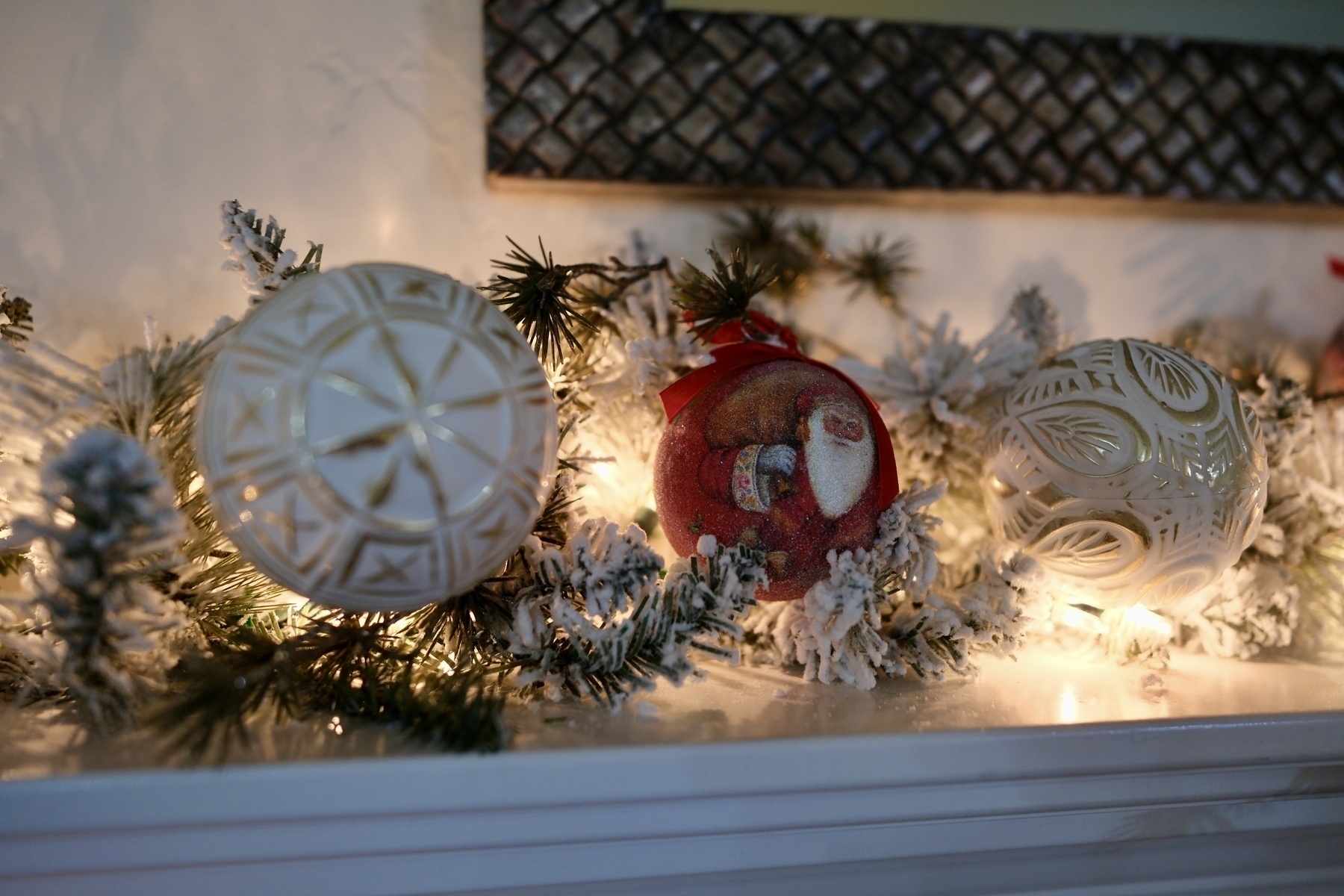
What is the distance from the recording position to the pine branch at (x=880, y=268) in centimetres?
79

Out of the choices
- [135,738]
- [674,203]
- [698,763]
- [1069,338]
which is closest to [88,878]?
[135,738]

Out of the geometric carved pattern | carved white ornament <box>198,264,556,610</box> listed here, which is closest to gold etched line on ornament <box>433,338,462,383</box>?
carved white ornament <box>198,264,556,610</box>

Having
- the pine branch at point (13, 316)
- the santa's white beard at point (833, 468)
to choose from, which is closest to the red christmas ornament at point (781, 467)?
the santa's white beard at point (833, 468)

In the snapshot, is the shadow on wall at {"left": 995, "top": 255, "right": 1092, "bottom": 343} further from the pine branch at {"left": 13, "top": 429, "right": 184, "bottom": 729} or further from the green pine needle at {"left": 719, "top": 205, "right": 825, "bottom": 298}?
the pine branch at {"left": 13, "top": 429, "right": 184, "bottom": 729}

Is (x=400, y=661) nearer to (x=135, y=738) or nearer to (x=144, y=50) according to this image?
(x=135, y=738)

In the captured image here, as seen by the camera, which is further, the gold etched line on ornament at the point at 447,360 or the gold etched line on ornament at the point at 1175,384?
the gold etched line on ornament at the point at 1175,384

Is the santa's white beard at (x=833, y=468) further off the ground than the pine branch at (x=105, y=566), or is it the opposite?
the santa's white beard at (x=833, y=468)

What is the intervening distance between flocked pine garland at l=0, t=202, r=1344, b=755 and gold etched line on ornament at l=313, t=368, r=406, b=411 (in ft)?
0.35

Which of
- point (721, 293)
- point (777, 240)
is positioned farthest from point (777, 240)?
point (721, 293)

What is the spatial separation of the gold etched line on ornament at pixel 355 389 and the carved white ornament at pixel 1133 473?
1.43ft

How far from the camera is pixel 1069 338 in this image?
0.76m

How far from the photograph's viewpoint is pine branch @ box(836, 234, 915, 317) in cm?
79

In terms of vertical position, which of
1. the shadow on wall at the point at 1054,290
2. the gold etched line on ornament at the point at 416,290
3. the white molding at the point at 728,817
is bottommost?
the white molding at the point at 728,817

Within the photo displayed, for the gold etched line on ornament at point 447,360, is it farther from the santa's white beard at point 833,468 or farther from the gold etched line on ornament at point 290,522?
the santa's white beard at point 833,468
